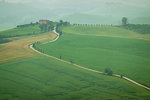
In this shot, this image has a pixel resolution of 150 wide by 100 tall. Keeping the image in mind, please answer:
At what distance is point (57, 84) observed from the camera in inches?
2520

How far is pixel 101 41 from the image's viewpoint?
4985 inches

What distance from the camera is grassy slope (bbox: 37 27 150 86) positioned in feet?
266

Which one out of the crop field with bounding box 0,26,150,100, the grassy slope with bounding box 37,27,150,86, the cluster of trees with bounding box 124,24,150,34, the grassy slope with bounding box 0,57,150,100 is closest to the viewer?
the grassy slope with bounding box 0,57,150,100

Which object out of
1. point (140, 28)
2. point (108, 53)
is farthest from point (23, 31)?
point (140, 28)

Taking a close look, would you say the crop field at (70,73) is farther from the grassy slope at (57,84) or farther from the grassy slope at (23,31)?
the grassy slope at (23,31)

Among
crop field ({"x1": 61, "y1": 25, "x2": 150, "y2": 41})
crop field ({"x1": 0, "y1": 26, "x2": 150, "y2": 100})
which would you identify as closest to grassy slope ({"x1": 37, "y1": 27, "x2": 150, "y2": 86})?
crop field ({"x1": 0, "y1": 26, "x2": 150, "y2": 100})

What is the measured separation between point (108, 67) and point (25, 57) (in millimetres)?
32644

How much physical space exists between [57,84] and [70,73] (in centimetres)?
995

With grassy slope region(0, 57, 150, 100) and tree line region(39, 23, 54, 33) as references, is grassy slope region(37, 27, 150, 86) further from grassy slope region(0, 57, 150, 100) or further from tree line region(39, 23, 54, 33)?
tree line region(39, 23, 54, 33)

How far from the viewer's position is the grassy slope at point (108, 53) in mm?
80938

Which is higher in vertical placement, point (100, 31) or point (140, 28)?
point (140, 28)

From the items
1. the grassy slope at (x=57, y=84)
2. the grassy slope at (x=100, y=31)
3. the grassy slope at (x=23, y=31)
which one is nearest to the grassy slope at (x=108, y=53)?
the grassy slope at (x=57, y=84)

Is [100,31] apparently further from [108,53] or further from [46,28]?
[108,53]

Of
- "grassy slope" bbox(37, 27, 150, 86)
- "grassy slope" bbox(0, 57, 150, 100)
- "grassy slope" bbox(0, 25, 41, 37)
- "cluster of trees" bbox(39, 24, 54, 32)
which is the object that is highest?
"cluster of trees" bbox(39, 24, 54, 32)
